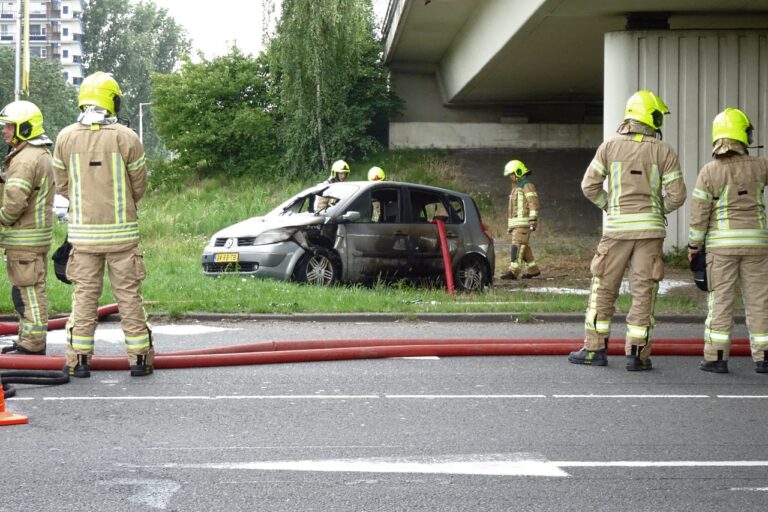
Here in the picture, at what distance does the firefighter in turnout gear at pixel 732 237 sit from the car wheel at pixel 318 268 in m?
6.83

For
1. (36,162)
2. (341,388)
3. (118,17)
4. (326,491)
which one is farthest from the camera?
(118,17)

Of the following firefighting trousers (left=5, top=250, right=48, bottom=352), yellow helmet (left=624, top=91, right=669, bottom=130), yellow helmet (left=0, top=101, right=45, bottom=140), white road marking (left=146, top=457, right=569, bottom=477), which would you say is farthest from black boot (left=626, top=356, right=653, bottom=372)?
yellow helmet (left=0, top=101, right=45, bottom=140)

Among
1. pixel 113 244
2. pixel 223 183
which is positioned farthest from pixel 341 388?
pixel 223 183

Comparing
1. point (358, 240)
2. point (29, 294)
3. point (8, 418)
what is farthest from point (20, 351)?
point (358, 240)

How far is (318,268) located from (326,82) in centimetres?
1932

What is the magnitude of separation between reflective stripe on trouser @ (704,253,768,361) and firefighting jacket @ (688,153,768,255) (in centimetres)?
9

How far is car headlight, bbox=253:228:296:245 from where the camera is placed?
15109 millimetres

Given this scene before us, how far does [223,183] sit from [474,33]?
1202cm

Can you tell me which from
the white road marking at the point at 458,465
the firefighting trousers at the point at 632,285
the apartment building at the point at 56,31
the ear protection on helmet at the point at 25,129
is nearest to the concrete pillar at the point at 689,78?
the firefighting trousers at the point at 632,285

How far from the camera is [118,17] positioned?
106312 millimetres

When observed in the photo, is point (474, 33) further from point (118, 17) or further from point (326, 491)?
point (118, 17)

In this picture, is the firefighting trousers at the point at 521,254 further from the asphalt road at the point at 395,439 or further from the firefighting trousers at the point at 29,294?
the firefighting trousers at the point at 29,294

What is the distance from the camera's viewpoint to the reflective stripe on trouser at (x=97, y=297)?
332 inches

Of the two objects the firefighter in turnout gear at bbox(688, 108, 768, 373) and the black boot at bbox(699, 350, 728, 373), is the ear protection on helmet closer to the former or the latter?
the firefighter in turnout gear at bbox(688, 108, 768, 373)
